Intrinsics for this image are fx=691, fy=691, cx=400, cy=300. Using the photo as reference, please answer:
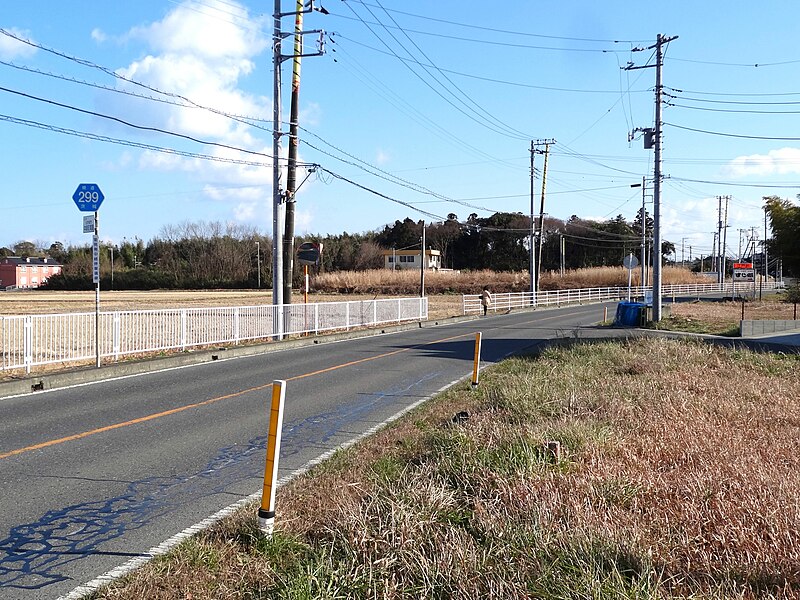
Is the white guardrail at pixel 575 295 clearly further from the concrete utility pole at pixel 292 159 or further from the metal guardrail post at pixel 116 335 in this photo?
the metal guardrail post at pixel 116 335

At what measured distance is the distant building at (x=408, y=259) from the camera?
331 feet

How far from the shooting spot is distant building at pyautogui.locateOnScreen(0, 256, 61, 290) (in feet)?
378

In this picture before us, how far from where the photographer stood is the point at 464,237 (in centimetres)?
10394

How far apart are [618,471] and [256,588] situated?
2.93 meters

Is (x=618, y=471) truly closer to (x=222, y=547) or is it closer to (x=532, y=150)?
(x=222, y=547)

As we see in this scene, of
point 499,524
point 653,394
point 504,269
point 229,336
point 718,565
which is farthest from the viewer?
point 504,269

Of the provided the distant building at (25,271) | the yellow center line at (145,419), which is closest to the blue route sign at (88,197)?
the yellow center line at (145,419)

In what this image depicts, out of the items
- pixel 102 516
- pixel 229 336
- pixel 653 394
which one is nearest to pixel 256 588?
pixel 102 516

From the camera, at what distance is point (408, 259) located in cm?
10488

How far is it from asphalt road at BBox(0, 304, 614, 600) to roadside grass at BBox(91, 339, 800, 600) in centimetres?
65

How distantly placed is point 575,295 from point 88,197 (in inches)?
1979

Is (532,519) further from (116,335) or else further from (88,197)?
(116,335)

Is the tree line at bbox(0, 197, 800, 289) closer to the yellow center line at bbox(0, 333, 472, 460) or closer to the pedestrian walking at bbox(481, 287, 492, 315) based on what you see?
the pedestrian walking at bbox(481, 287, 492, 315)

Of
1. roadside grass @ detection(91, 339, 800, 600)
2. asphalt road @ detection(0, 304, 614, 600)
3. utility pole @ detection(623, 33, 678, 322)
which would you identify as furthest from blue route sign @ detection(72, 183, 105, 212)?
utility pole @ detection(623, 33, 678, 322)
